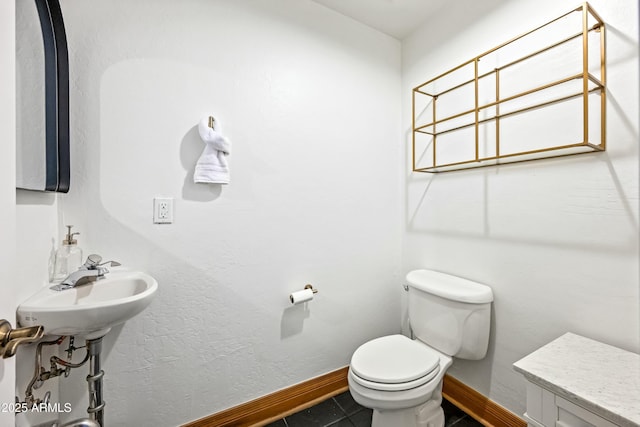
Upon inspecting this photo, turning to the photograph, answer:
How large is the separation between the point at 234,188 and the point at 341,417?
133cm

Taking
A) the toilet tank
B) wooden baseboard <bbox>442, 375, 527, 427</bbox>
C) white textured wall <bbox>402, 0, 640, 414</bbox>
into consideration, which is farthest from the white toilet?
wooden baseboard <bbox>442, 375, 527, 427</bbox>

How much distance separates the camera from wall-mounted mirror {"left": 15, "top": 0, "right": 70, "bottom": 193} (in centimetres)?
85

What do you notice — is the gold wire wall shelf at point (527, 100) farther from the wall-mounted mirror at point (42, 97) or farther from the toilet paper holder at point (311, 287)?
the wall-mounted mirror at point (42, 97)

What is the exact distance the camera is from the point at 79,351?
3.52 feet

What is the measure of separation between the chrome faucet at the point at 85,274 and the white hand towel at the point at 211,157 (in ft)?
1.60

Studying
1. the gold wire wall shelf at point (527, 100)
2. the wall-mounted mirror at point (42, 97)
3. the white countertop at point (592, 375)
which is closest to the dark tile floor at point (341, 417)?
the white countertop at point (592, 375)

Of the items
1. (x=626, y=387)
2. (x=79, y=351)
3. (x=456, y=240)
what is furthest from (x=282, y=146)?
(x=626, y=387)

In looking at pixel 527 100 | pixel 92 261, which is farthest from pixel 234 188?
pixel 527 100

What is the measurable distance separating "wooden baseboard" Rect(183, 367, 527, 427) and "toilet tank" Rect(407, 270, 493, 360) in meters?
0.29

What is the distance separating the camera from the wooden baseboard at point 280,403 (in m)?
1.33

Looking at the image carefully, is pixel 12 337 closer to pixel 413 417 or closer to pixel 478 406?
pixel 413 417

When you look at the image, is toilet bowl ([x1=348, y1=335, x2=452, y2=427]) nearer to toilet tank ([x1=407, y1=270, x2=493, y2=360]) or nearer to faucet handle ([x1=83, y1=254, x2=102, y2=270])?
toilet tank ([x1=407, y1=270, x2=493, y2=360])

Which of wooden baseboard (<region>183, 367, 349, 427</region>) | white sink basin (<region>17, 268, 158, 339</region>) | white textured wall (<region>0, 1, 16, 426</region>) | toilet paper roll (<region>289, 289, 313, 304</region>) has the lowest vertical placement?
wooden baseboard (<region>183, 367, 349, 427</region>)

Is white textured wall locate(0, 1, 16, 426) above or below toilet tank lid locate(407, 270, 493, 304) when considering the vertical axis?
above
